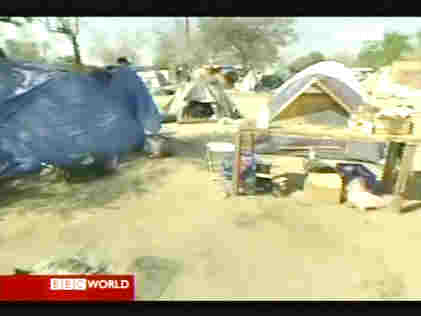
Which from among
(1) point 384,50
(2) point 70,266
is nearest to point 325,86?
(2) point 70,266

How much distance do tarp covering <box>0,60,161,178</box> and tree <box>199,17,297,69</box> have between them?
21.6 meters

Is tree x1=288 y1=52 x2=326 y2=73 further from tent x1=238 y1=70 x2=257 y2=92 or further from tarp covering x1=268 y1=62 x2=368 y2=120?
tarp covering x1=268 y1=62 x2=368 y2=120

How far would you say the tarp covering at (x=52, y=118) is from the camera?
17.2ft

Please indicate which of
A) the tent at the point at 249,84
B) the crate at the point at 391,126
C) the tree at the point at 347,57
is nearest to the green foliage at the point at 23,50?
the crate at the point at 391,126

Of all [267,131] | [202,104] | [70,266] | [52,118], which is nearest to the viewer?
[70,266]

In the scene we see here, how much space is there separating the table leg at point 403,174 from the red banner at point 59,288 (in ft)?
13.1

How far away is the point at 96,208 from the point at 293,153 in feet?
14.7

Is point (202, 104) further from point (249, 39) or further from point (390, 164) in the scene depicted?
point (249, 39)

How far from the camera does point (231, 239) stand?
3.88m

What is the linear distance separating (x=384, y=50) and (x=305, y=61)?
6.87m

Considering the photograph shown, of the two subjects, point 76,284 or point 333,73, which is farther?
point 333,73

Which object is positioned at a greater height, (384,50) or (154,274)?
(384,50)

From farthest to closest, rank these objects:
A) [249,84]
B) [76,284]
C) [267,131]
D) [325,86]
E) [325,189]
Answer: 1. [249,84]
2. [325,86]
3. [325,189]
4. [267,131]
5. [76,284]

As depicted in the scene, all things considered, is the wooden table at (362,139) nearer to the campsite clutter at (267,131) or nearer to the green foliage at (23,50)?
the campsite clutter at (267,131)
